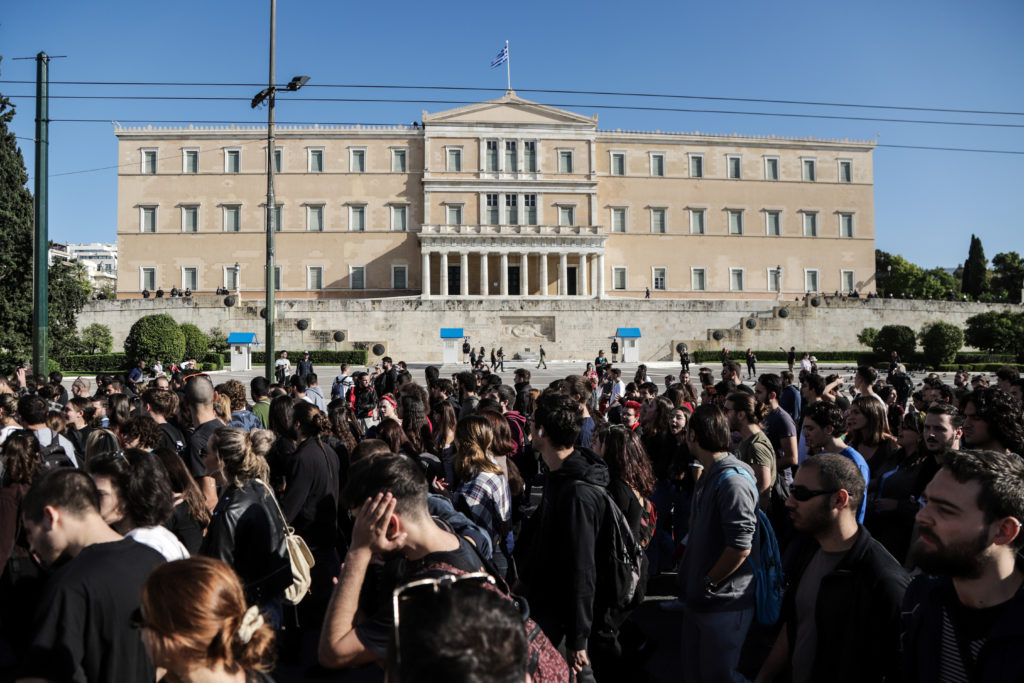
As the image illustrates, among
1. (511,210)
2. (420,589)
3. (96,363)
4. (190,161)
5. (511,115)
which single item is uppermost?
(511,115)

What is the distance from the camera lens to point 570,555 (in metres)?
3.23

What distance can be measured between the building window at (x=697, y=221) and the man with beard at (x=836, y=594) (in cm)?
5084

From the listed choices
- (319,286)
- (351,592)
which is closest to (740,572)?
(351,592)

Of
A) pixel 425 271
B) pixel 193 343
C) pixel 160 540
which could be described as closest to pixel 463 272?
pixel 425 271

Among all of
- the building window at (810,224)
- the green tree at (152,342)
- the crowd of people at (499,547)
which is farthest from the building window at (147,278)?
the crowd of people at (499,547)

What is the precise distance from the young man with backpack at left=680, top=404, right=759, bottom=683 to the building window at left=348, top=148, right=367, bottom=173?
1902 inches

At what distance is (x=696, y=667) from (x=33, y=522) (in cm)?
290

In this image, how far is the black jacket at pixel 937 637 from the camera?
1.93m

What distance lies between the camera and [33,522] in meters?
2.57

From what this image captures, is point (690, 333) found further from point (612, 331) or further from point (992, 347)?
point (992, 347)

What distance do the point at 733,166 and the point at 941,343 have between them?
24077 millimetres

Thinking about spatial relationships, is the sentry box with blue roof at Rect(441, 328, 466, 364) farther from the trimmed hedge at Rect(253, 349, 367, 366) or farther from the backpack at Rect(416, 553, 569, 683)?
the backpack at Rect(416, 553, 569, 683)

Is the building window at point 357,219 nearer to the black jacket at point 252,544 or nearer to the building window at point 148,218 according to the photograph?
the building window at point 148,218

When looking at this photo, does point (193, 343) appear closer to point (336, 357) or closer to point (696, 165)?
point (336, 357)
